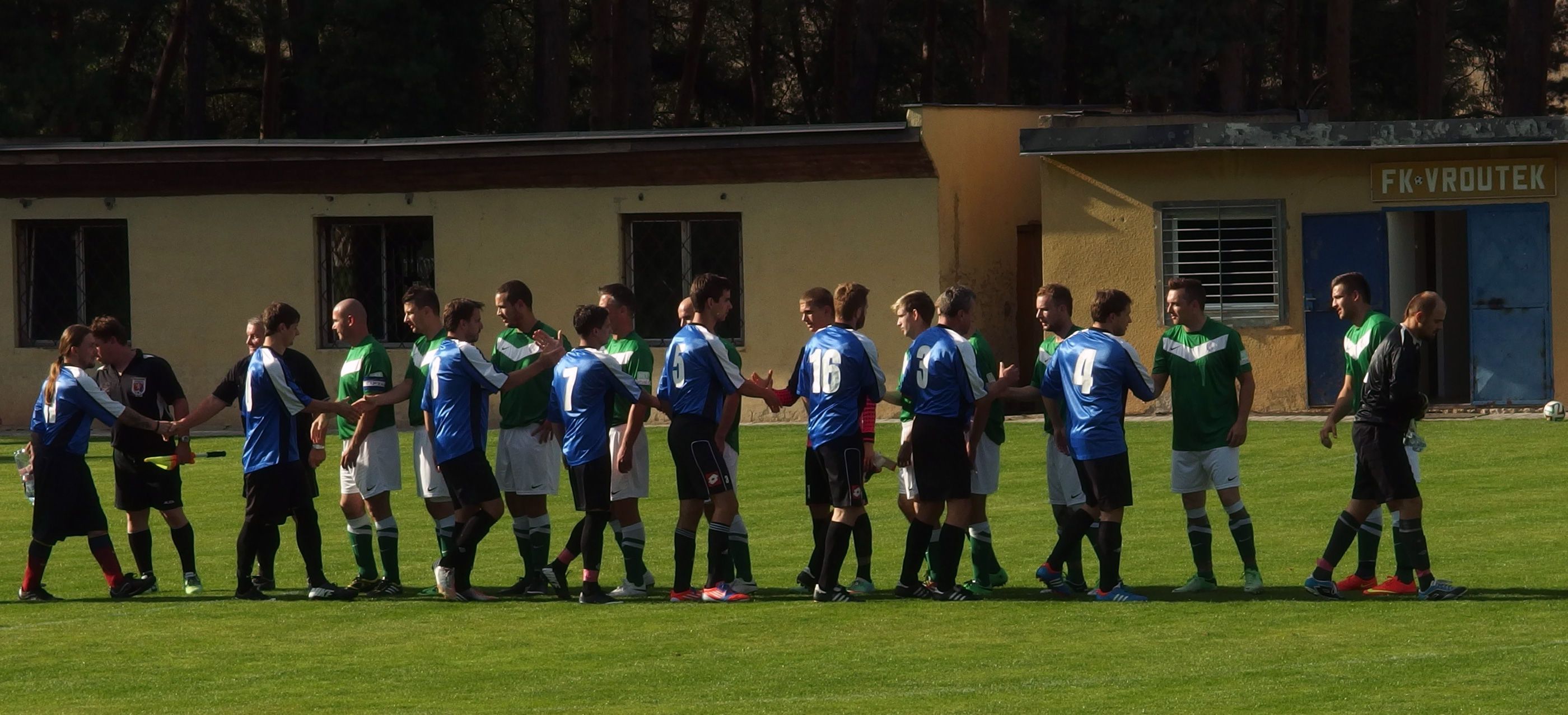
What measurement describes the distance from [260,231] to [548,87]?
8.53 m

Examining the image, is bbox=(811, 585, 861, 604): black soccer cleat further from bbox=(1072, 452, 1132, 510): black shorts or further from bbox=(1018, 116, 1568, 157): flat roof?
bbox=(1018, 116, 1568, 157): flat roof

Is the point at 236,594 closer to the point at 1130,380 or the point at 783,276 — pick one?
the point at 1130,380

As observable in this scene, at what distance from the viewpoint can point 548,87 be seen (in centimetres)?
3316

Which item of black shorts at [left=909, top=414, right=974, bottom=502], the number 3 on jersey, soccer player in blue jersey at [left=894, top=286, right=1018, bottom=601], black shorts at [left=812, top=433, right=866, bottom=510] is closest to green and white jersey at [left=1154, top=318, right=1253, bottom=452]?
the number 3 on jersey

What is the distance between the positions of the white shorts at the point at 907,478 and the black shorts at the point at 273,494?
10.9ft

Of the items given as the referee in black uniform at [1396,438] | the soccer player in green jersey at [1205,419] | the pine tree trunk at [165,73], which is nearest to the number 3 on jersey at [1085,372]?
the soccer player in green jersey at [1205,419]

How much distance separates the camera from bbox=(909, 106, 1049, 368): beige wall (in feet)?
76.9

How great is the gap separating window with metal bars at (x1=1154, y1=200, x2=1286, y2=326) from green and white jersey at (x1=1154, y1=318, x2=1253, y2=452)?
1230 centimetres

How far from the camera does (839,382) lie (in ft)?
34.8

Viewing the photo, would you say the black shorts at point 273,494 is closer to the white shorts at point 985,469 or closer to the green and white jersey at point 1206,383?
the white shorts at point 985,469

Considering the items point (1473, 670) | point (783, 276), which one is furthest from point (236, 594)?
point (783, 276)

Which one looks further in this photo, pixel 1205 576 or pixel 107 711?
pixel 1205 576

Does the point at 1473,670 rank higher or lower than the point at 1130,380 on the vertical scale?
lower

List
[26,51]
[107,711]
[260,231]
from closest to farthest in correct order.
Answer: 1. [107,711]
2. [260,231]
3. [26,51]
